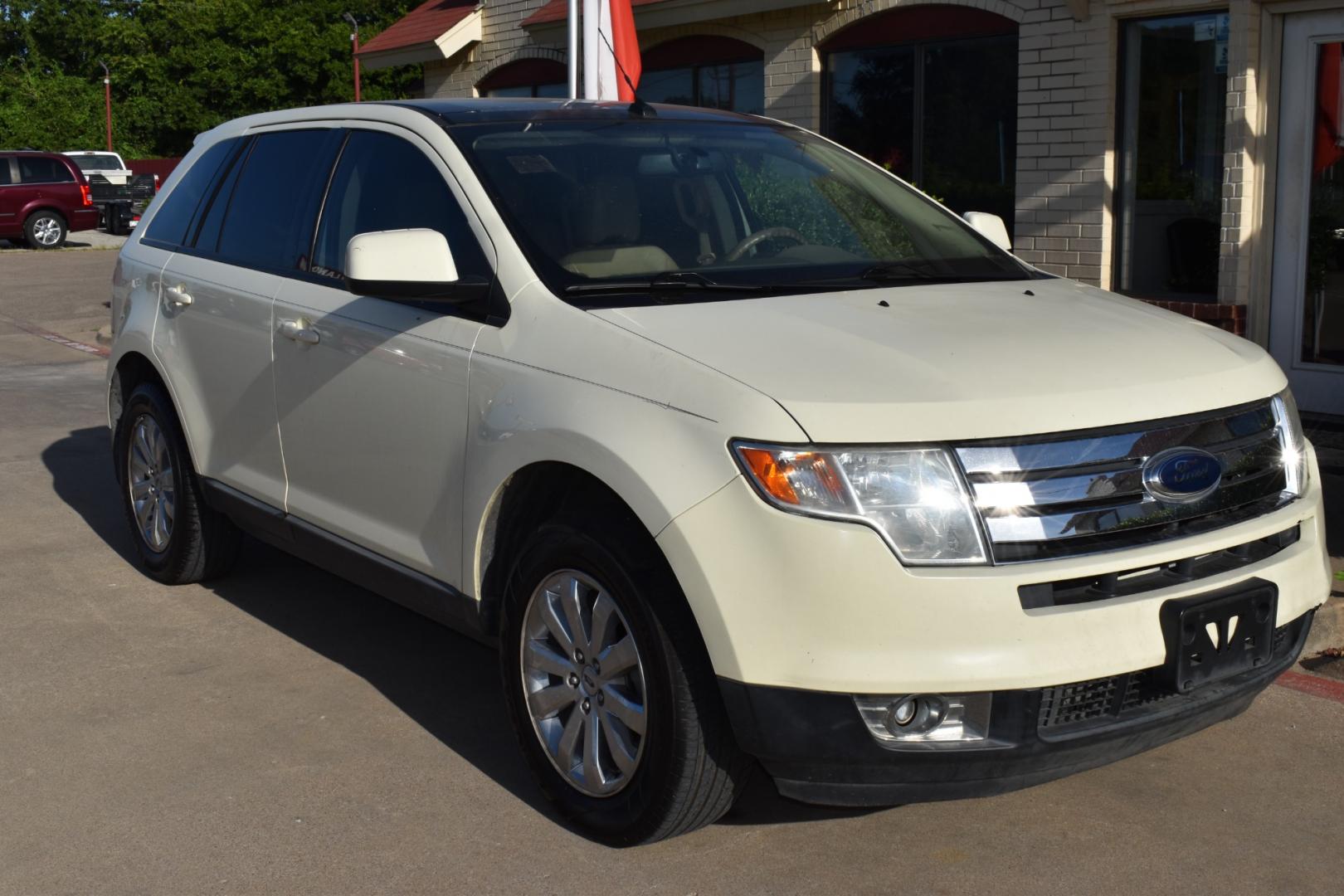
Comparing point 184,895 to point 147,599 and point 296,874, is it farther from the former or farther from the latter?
point 147,599

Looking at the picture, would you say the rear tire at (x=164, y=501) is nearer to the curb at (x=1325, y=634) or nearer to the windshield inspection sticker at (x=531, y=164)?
the windshield inspection sticker at (x=531, y=164)

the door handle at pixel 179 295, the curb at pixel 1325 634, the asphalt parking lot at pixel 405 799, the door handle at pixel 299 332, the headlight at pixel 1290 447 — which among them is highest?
the door handle at pixel 179 295

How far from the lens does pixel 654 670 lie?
351 cm

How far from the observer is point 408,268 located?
4.06m

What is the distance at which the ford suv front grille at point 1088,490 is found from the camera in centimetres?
327

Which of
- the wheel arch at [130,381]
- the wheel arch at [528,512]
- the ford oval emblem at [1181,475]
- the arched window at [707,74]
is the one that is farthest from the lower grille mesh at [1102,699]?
the arched window at [707,74]

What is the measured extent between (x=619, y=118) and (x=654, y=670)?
205 cm

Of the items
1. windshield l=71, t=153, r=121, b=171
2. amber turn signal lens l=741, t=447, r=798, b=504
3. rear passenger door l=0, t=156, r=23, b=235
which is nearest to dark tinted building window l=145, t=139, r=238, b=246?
amber turn signal lens l=741, t=447, r=798, b=504

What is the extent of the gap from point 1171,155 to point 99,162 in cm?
3432

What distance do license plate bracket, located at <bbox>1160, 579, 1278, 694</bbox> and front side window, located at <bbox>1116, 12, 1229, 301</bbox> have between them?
6902mm

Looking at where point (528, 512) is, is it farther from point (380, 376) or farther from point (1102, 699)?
point (1102, 699)

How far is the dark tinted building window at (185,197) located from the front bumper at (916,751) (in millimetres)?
3576

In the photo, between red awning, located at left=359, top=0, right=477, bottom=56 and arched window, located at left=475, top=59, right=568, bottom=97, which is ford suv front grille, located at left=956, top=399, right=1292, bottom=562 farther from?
red awning, located at left=359, top=0, right=477, bottom=56

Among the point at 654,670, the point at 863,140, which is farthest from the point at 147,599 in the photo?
the point at 863,140
